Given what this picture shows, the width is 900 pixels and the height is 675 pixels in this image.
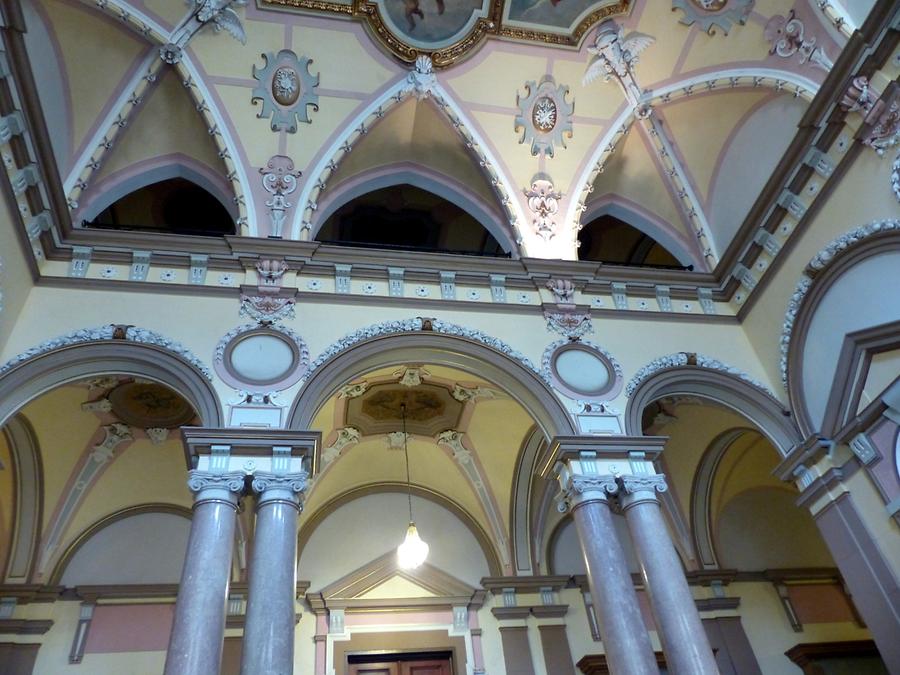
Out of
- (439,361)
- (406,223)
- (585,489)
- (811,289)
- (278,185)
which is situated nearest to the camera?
(585,489)

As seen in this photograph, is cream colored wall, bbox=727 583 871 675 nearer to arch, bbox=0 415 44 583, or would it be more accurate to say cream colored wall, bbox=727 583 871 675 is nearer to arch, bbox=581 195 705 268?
arch, bbox=581 195 705 268

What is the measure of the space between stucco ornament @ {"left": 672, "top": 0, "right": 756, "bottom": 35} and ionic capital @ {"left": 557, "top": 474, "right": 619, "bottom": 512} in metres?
5.39

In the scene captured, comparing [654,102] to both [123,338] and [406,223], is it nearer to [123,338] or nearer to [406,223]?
[406,223]

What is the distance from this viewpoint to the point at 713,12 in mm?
7965

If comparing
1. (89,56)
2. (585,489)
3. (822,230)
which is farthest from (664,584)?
(89,56)

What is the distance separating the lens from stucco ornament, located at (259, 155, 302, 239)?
25.3 ft

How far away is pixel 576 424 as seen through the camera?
22.2ft

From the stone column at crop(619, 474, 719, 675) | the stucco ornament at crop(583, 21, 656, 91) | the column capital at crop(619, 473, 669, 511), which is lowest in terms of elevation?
the stone column at crop(619, 474, 719, 675)

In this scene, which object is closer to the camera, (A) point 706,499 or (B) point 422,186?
(B) point 422,186

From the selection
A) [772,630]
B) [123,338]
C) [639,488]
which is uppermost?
[123,338]

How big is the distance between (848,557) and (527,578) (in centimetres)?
411

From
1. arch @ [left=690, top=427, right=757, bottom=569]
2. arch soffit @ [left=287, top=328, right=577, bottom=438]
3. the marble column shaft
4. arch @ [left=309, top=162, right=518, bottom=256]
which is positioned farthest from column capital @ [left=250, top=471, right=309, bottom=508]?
arch @ [left=690, top=427, right=757, bottom=569]

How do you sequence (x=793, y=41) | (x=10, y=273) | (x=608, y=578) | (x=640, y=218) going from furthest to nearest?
(x=640, y=218) < (x=793, y=41) < (x=10, y=273) < (x=608, y=578)

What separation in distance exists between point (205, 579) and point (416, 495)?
5.17 m
